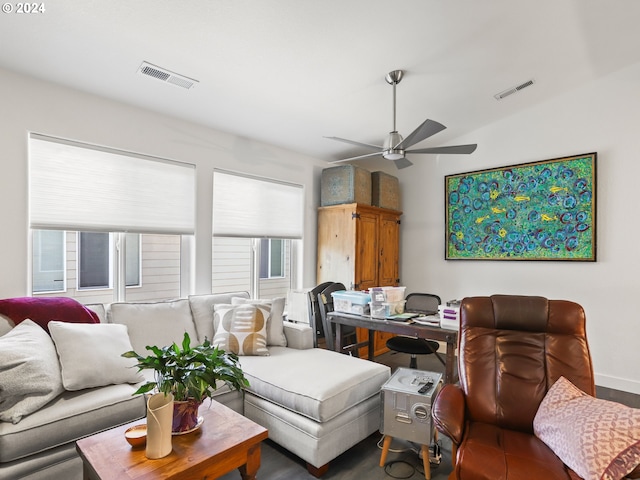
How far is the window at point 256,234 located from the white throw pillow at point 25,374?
181 cm

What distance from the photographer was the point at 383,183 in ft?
15.6

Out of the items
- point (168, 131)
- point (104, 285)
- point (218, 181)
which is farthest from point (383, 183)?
point (104, 285)

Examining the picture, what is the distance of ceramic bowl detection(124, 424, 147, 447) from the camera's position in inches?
62.6

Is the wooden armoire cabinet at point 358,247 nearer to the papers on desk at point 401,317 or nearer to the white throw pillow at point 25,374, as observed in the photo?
the papers on desk at point 401,317

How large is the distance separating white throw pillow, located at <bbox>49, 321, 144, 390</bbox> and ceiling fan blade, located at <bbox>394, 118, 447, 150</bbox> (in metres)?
2.49

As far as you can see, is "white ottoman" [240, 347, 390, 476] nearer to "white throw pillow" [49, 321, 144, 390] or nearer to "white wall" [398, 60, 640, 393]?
"white throw pillow" [49, 321, 144, 390]

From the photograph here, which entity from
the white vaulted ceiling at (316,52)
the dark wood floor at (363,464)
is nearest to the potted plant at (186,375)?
the dark wood floor at (363,464)

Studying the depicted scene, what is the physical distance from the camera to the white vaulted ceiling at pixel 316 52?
218 cm

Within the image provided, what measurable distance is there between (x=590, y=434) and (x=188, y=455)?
66.9 inches

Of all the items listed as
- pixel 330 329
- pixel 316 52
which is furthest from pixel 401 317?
pixel 316 52

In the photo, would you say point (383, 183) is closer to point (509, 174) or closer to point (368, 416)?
point (509, 174)

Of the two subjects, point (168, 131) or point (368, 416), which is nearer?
point (368, 416)

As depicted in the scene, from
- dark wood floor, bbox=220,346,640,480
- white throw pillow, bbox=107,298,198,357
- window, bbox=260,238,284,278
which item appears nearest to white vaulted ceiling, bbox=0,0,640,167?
window, bbox=260,238,284,278

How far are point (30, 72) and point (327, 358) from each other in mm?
3037
